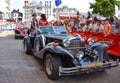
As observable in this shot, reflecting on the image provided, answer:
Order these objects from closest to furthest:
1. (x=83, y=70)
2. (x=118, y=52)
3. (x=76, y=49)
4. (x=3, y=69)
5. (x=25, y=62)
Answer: (x=83, y=70)
(x=76, y=49)
(x=3, y=69)
(x=25, y=62)
(x=118, y=52)

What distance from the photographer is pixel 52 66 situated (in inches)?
249

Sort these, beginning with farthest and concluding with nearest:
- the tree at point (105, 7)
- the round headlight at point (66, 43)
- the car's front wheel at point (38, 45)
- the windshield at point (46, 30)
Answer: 1. the tree at point (105, 7)
2. the windshield at point (46, 30)
3. the car's front wheel at point (38, 45)
4. the round headlight at point (66, 43)

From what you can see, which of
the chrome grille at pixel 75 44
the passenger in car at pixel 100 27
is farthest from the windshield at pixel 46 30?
the passenger in car at pixel 100 27

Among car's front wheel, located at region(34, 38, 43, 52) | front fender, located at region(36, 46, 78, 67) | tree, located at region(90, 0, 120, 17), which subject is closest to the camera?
front fender, located at region(36, 46, 78, 67)

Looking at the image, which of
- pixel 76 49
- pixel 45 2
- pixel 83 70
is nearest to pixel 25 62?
pixel 76 49

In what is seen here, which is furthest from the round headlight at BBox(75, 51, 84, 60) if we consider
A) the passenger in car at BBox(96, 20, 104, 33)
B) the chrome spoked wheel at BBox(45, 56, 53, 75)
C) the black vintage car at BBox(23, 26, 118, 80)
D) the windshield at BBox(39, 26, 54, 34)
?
the passenger in car at BBox(96, 20, 104, 33)

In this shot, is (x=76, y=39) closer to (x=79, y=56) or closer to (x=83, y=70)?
(x=79, y=56)

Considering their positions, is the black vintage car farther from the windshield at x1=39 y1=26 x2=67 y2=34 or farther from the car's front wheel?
the windshield at x1=39 y1=26 x2=67 y2=34

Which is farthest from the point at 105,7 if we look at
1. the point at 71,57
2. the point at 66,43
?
the point at 71,57

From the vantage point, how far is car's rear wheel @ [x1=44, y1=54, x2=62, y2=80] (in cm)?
623

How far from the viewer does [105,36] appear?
1054cm

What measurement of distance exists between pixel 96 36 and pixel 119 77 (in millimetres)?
4670

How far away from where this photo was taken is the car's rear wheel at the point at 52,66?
20.4ft

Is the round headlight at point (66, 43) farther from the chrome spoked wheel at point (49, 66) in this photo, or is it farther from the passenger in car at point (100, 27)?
the passenger in car at point (100, 27)
